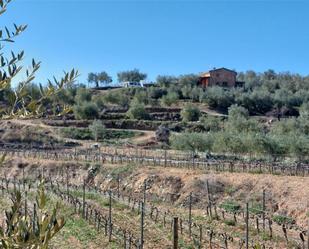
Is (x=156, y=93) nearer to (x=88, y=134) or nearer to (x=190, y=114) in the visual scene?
(x=190, y=114)

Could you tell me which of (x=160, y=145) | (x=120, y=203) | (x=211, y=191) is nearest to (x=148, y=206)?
(x=120, y=203)

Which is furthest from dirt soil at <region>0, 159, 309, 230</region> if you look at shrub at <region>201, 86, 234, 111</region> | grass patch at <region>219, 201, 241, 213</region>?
shrub at <region>201, 86, 234, 111</region>

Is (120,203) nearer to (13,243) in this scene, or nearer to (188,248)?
(188,248)

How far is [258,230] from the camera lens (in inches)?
824

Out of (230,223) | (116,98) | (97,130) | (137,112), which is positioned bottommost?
(230,223)

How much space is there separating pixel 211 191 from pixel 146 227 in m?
8.88

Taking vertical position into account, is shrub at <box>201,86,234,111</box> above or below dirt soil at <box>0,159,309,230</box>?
above

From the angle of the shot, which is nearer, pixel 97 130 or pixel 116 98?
pixel 97 130

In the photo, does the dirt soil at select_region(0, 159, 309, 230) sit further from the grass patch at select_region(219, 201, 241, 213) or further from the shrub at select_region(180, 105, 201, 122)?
the shrub at select_region(180, 105, 201, 122)

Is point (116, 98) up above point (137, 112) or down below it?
above

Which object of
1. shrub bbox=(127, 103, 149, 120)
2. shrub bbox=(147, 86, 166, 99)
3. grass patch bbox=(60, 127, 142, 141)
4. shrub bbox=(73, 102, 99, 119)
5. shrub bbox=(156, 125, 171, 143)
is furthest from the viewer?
shrub bbox=(147, 86, 166, 99)

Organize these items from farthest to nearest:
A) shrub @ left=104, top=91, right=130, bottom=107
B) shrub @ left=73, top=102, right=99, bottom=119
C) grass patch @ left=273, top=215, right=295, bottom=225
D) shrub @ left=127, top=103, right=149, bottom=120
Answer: shrub @ left=104, top=91, right=130, bottom=107
shrub @ left=73, top=102, right=99, bottom=119
shrub @ left=127, top=103, right=149, bottom=120
grass patch @ left=273, top=215, right=295, bottom=225

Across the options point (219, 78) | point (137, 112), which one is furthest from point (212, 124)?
point (219, 78)

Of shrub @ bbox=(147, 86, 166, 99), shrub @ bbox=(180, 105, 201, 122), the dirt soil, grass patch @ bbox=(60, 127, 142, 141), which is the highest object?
shrub @ bbox=(147, 86, 166, 99)
